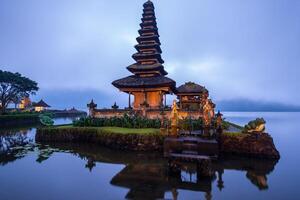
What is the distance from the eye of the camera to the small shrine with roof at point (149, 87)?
2353 centimetres

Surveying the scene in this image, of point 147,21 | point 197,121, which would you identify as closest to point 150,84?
point 197,121

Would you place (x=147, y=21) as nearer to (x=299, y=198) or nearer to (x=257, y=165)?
(x=257, y=165)

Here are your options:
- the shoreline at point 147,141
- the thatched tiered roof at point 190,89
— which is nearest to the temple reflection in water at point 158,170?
the shoreline at point 147,141

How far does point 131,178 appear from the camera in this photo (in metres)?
11.3

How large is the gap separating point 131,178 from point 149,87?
681 inches

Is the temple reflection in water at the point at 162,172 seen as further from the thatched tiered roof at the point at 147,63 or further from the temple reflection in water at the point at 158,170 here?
the thatched tiered roof at the point at 147,63

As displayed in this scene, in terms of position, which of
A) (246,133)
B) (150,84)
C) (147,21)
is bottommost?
(246,133)

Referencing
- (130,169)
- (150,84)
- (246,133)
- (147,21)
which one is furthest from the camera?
(147,21)

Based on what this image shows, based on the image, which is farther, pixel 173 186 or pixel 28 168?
pixel 28 168

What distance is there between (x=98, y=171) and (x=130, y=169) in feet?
6.34

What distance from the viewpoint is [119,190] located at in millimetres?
9750

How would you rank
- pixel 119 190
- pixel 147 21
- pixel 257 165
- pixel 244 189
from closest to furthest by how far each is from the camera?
pixel 119 190 < pixel 244 189 < pixel 257 165 < pixel 147 21

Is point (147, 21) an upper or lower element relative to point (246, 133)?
upper

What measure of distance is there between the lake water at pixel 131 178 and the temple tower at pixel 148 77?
34.1 ft
